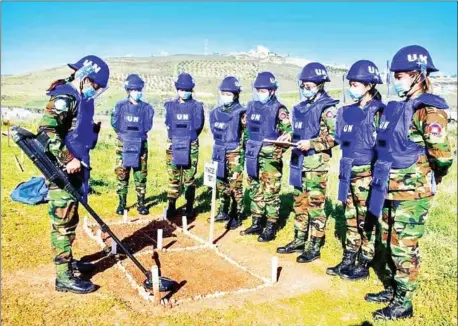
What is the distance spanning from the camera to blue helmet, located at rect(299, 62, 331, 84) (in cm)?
685

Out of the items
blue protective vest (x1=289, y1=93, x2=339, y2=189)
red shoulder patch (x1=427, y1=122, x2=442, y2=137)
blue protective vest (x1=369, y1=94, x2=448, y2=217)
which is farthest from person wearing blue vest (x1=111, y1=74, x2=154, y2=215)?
red shoulder patch (x1=427, y1=122, x2=442, y2=137)

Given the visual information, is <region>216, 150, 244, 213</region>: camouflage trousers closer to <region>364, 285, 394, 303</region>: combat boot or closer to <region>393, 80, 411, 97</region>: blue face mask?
<region>364, 285, 394, 303</region>: combat boot

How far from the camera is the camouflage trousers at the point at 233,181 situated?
8.82m

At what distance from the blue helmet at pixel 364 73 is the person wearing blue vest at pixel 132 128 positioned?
4766 millimetres

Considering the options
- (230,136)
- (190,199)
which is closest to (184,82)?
(230,136)

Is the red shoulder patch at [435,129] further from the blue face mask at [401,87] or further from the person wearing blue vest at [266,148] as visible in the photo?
the person wearing blue vest at [266,148]

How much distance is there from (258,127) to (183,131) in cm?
191

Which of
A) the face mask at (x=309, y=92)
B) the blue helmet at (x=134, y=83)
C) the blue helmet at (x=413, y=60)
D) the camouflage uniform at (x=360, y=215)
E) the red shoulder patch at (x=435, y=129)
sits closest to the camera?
the red shoulder patch at (x=435, y=129)

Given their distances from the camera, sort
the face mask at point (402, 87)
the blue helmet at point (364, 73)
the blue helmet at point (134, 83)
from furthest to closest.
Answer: the blue helmet at point (134, 83) → the blue helmet at point (364, 73) → the face mask at point (402, 87)

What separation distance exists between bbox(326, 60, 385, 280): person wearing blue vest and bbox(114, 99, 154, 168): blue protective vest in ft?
14.7

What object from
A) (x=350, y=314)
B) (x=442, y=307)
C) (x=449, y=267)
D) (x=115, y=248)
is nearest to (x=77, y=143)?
(x=115, y=248)

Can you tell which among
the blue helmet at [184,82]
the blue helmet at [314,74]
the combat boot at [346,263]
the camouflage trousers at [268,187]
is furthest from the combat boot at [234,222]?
the blue helmet at [314,74]

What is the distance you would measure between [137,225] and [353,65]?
205 inches

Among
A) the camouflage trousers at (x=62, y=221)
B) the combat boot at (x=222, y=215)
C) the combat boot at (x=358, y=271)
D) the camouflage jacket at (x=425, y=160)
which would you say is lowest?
the combat boot at (x=358, y=271)
